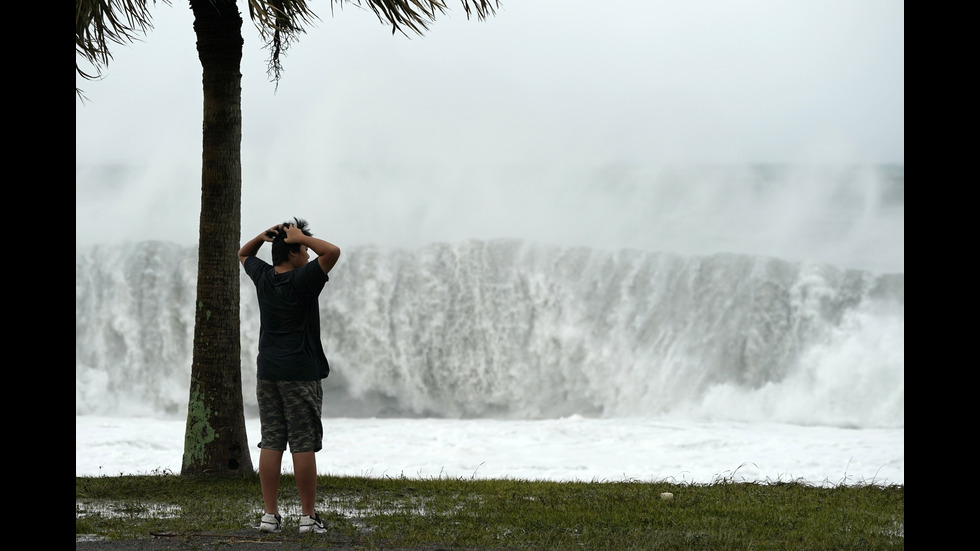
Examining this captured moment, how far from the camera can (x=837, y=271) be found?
83.0ft

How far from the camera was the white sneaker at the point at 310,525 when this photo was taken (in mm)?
5867

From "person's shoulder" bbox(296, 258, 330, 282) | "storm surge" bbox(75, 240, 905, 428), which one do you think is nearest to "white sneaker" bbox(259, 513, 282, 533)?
"person's shoulder" bbox(296, 258, 330, 282)

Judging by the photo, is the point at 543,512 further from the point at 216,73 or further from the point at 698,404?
the point at 698,404

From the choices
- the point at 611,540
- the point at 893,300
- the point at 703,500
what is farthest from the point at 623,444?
the point at 611,540

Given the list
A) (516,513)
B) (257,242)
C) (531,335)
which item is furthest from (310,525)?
(531,335)

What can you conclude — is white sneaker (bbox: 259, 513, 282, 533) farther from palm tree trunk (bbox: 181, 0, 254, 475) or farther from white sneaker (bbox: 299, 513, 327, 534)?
palm tree trunk (bbox: 181, 0, 254, 475)

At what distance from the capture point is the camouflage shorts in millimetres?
5652

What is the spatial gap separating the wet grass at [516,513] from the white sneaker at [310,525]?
0.27 feet

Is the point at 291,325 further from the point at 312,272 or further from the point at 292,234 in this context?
the point at 292,234

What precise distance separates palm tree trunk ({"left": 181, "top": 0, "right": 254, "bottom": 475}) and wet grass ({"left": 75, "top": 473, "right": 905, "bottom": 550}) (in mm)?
362

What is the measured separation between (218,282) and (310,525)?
150 inches

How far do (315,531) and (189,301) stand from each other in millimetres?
19363

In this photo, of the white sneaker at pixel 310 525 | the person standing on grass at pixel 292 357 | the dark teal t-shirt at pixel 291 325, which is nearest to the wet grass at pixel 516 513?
the white sneaker at pixel 310 525

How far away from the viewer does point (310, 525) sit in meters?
5.88
